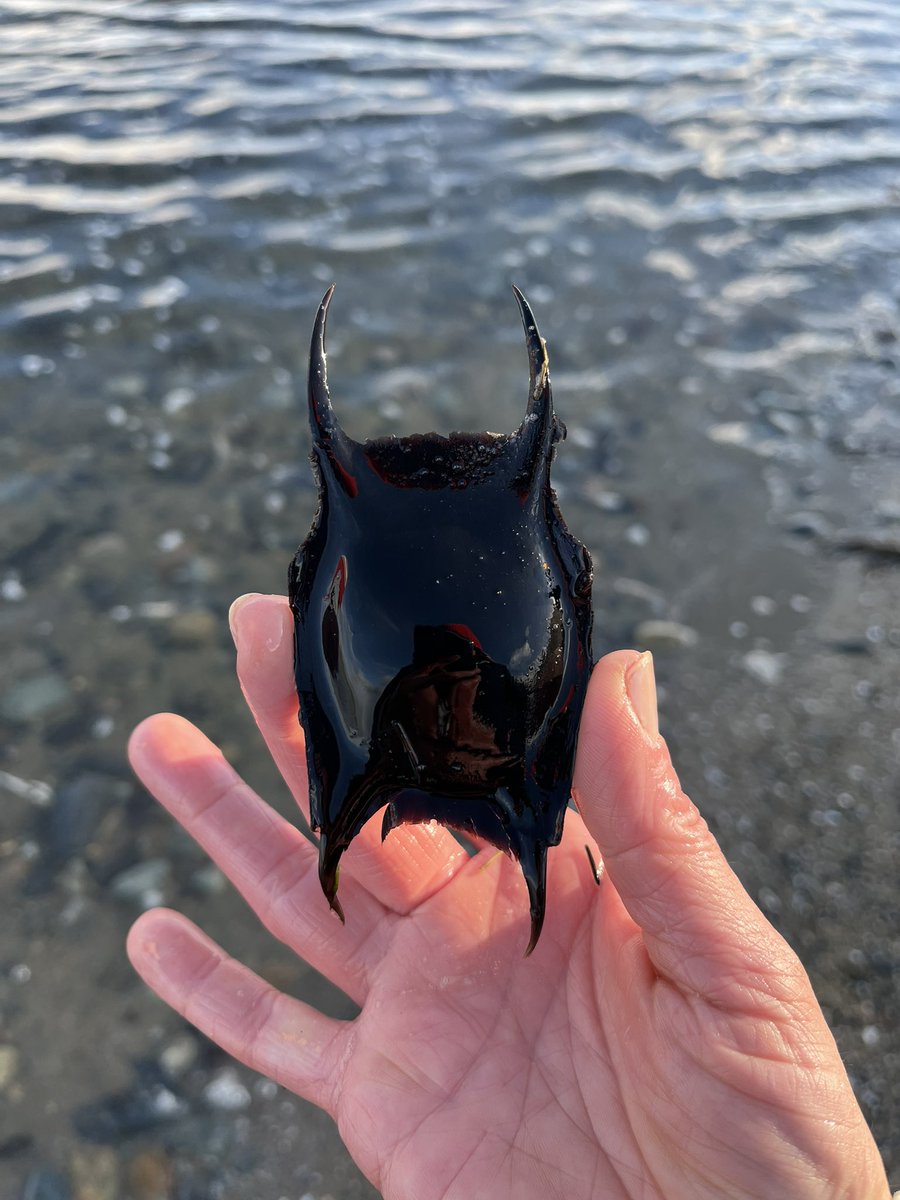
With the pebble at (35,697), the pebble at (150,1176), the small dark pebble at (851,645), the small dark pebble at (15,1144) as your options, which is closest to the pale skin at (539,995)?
the pebble at (150,1176)

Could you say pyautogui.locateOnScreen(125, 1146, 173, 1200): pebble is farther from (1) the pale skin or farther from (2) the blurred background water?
(1) the pale skin

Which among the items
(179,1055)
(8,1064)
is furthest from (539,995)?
(8,1064)

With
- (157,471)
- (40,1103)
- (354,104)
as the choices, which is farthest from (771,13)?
(40,1103)

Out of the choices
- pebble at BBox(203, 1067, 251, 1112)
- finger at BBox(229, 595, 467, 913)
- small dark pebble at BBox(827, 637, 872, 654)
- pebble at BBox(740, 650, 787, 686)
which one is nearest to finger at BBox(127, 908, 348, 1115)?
pebble at BBox(203, 1067, 251, 1112)

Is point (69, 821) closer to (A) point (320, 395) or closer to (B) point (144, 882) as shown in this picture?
(B) point (144, 882)

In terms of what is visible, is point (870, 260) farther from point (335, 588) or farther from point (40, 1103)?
point (40, 1103)

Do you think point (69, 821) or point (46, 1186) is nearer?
point (46, 1186)

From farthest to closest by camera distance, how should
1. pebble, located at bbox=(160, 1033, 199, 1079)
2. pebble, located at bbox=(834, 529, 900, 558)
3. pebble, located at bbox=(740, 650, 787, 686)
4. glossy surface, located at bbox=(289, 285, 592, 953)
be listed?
pebble, located at bbox=(834, 529, 900, 558), pebble, located at bbox=(740, 650, 787, 686), pebble, located at bbox=(160, 1033, 199, 1079), glossy surface, located at bbox=(289, 285, 592, 953)
